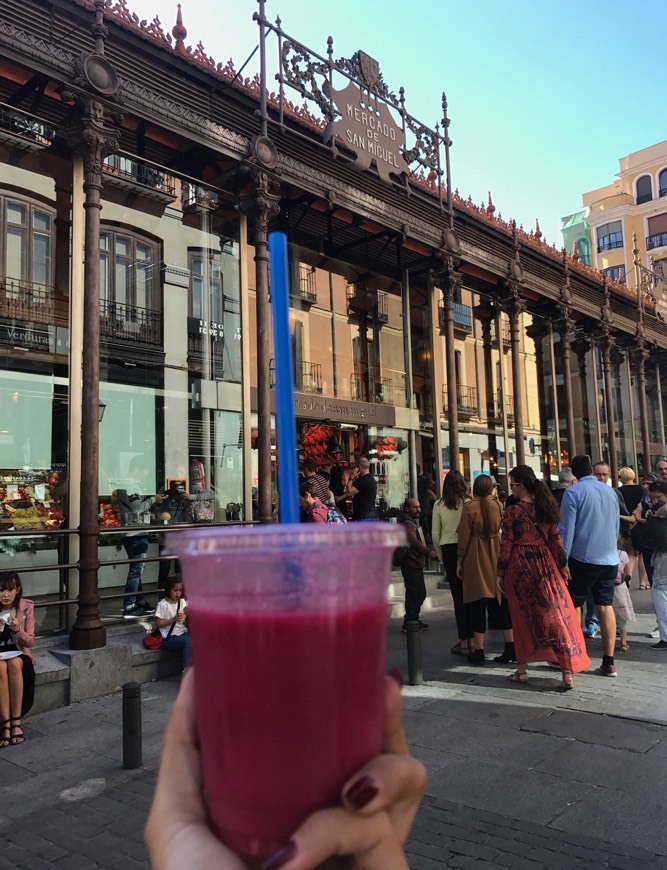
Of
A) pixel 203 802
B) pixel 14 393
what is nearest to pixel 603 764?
pixel 203 802

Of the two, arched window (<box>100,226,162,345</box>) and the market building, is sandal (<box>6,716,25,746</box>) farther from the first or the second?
arched window (<box>100,226,162,345</box>)

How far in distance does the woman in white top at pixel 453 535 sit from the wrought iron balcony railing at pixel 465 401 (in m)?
5.35

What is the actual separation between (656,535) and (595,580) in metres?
1.31

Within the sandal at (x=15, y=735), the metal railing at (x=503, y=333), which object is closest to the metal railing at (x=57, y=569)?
the sandal at (x=15, y=735)

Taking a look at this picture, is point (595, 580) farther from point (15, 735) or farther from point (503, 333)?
point (503, 333)

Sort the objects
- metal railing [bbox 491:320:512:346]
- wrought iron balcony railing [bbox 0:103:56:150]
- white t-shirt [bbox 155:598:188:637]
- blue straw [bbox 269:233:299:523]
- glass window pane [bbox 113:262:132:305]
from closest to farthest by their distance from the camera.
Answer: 1. blue straw [bbox 269:233:299:523]
2. white t-shirt [bbox 155:598:188:637]
3. wrought iron balcony railing [bbox 0:103:56:150]
4. glass window pane [bbox 113:262:132:305]
5. metal railing [bbox 491:320:512:346]

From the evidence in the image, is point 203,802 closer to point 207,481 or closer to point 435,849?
point 435,849

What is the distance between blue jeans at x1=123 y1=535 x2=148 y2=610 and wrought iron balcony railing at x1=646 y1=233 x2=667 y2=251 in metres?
46.8

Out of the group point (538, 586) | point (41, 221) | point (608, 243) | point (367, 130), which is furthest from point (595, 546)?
point (608, 243)

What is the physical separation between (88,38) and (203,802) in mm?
8384

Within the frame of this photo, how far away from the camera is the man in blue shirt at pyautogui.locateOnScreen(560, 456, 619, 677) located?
21.4 ft

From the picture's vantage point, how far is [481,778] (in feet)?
14.1

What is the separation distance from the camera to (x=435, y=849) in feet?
11.3

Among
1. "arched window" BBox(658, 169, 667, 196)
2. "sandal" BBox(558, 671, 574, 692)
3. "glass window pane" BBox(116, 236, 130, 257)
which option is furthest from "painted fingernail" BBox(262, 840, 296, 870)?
"arched window" BBox(658, 169, 667, 196)
